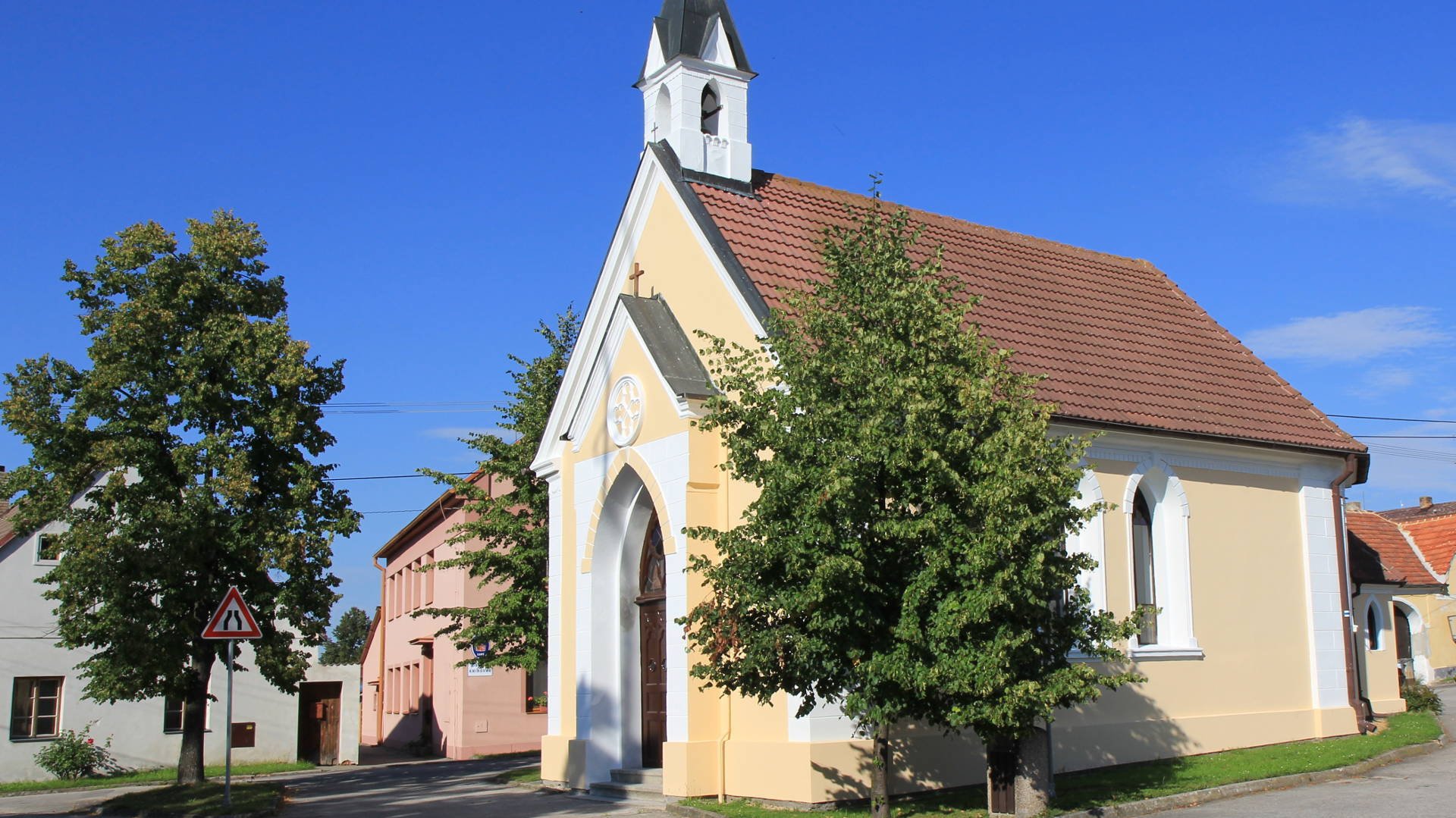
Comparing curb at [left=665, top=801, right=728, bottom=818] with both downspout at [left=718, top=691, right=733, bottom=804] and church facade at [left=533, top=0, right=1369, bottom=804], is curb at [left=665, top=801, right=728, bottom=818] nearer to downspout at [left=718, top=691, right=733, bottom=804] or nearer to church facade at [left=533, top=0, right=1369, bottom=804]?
church facade at [left=533, top=0, right=1369, bottom=804]

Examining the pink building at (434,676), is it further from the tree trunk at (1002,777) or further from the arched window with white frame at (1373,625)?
the arched window with white frame at (1373,625)

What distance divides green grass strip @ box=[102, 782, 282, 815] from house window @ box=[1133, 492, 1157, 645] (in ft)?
39.2

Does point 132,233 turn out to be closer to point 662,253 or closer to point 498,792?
point 662,253

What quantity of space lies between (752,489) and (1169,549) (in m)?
6.66

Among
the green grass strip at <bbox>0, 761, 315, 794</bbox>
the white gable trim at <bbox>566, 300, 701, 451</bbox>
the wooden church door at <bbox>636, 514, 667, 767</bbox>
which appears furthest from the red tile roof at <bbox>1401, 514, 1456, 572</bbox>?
the green grass strip at <bbox>0, 761, 315, 794</bbox>

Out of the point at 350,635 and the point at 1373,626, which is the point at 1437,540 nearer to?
the point at 1373,626

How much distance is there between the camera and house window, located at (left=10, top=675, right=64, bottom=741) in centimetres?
2811

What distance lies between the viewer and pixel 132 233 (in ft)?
68.2

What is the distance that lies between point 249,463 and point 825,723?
1107cm

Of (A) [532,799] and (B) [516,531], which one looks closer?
(A) [532,799]

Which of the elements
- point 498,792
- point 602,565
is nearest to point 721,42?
point 602,565

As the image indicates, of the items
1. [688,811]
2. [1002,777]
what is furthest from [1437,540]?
[688,811]

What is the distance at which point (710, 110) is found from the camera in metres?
20.4

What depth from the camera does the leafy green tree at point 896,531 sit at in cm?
1159
